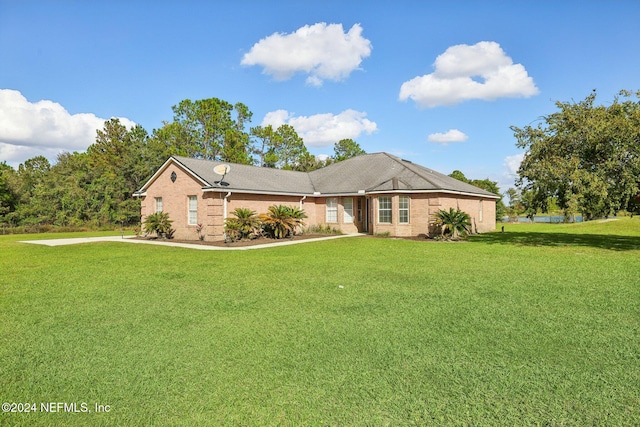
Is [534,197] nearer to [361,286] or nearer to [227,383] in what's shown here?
[361,286]

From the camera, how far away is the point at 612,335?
4.50 metres

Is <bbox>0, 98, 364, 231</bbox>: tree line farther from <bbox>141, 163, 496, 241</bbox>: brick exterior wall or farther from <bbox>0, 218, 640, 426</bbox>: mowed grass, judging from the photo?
<bbox>0, 218, 640, 426</bbox>: mowed grass

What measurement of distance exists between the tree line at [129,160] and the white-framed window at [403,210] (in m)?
28.0

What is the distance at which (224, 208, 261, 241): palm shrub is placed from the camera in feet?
57.3

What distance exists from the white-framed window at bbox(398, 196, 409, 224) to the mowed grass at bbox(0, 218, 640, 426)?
11.2 m

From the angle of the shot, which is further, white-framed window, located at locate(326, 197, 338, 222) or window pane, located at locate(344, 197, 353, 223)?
white-framed window, located at locate(326, 197, 338, 222)

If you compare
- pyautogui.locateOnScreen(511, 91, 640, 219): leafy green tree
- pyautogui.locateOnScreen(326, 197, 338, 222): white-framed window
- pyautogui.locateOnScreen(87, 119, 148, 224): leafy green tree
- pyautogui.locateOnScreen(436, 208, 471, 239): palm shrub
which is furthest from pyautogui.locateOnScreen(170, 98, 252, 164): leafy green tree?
pyautogui.locateOnScreen(511, 91, 640, 219): leafy green tree

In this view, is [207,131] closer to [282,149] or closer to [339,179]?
[282,149]

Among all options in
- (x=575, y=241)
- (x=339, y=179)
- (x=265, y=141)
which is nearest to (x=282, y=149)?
(x=265, y=141)

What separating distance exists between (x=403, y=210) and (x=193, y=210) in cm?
1223

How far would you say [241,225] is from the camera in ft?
58.3

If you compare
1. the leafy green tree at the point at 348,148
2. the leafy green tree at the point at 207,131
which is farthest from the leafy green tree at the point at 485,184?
the leafy green tree at the point at 207,131

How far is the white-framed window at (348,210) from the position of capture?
74.8ft

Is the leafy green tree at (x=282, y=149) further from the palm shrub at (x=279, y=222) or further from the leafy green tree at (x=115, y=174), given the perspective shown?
the palm shrub at (x=279, y=222)
